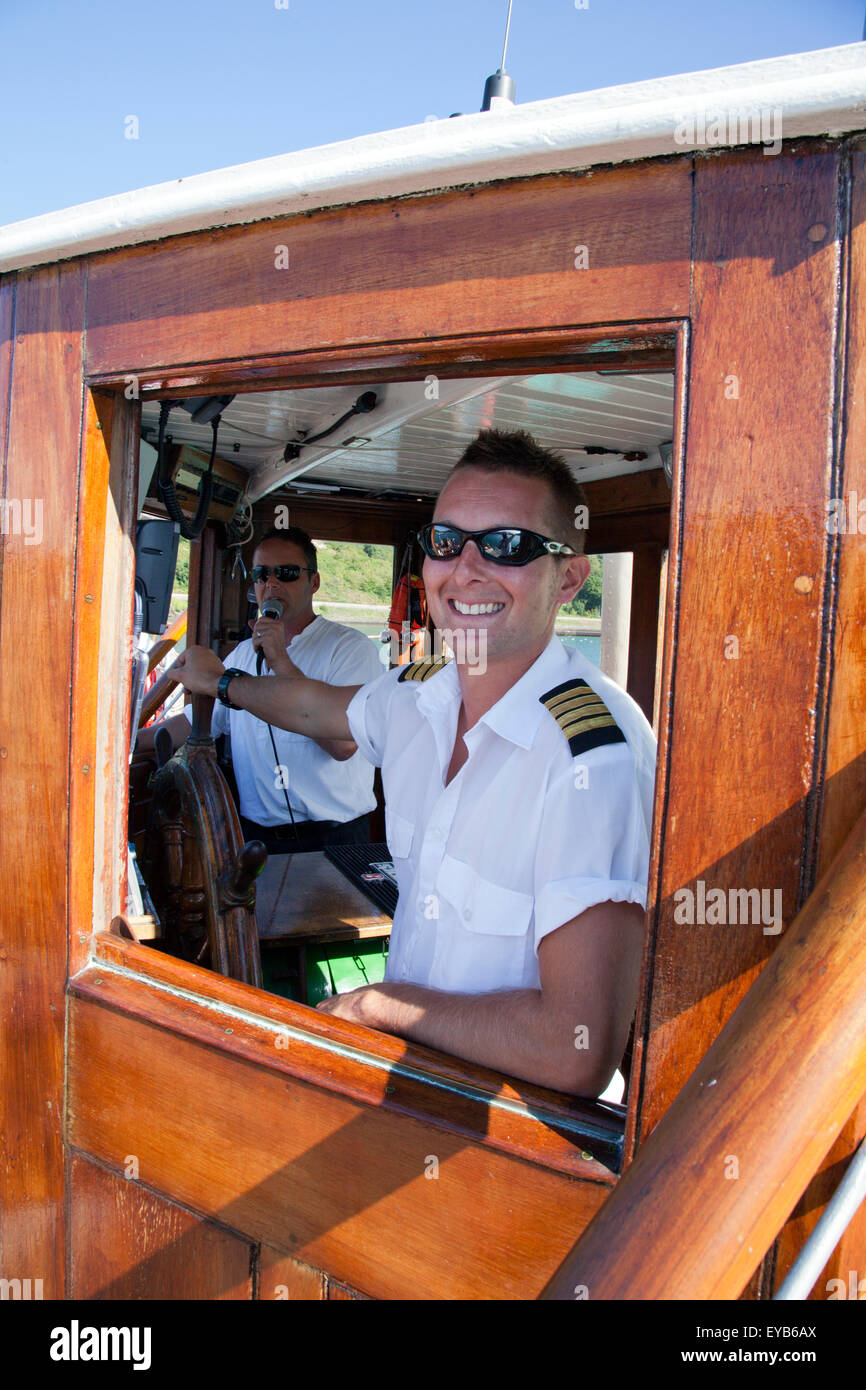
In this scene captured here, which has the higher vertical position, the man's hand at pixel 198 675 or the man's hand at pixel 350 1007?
the man's hand at pixel 198 675

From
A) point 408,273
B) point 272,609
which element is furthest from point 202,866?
point 272,609

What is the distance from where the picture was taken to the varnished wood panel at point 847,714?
86cm

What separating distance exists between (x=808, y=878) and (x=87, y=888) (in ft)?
4.06

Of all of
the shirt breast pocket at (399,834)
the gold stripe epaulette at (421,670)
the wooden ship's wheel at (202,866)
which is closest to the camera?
the shirt breast pocket at (399,834)

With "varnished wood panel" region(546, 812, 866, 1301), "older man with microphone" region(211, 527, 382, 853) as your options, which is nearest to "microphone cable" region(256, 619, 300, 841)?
"older man with microphone" region(211, 527, 382, 853)

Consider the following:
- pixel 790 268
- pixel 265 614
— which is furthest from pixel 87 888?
pixel 265 614

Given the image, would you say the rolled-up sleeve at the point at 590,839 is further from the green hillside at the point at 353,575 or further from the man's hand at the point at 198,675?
the green hillside at the point at 353,575

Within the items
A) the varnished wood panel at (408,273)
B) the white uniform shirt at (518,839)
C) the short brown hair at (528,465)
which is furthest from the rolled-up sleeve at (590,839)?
the varnished wood panel at (408,273)

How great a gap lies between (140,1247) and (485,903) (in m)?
0.87

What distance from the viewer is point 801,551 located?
90cm

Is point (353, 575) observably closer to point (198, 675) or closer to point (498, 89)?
point (198, 675)

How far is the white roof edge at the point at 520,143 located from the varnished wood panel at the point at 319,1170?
1237 mm

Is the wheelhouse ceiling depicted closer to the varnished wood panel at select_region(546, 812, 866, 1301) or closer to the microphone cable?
the microphone cable
